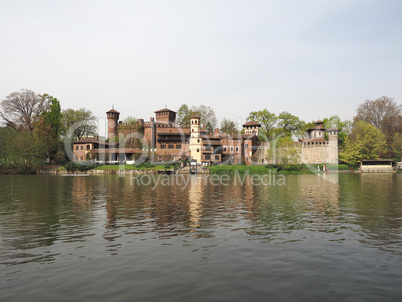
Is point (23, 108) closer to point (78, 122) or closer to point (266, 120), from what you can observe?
point (78, 122)

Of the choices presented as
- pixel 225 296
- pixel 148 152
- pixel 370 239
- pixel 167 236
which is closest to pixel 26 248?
pixel 167 236

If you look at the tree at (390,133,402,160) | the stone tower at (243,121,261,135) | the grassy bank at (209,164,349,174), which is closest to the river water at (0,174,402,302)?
the grassy bank at (209,164,349,174)

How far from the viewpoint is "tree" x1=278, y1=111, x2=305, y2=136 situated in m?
90.9

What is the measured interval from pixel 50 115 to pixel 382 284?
90347 millimetres

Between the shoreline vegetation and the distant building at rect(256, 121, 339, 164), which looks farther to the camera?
the distant building at rect(256, 121, 339, 164)

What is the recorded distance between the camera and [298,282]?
7.43m

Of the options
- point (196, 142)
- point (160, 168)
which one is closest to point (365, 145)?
point (196, 142)

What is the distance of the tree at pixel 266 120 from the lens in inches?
3647

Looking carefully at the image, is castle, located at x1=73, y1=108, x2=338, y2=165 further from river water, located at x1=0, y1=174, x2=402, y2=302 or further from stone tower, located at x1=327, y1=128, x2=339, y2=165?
river water, located at x1=0, y1=174, x2=402, y2=302

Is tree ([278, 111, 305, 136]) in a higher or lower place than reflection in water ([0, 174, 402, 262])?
higher

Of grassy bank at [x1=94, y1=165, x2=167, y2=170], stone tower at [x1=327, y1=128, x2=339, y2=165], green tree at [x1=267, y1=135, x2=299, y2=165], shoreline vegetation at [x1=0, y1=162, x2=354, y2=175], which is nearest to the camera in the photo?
shoreline vegetation at [x1=0, y1=162, x2=354, y2=175]

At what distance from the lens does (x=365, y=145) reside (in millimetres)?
73812

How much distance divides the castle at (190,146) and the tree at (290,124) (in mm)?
3884

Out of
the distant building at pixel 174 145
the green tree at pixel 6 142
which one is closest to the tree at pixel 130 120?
the distant building at pixel 174 145
